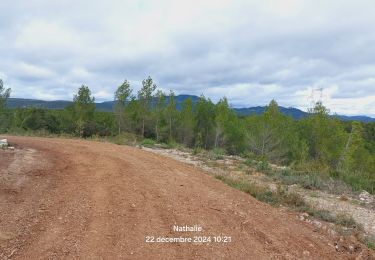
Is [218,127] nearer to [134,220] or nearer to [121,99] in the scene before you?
[121,99]

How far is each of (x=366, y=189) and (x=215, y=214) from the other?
28.6 ft

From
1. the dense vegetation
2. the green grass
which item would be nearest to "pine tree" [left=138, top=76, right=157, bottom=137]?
the dense vegetation

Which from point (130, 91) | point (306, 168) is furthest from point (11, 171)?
point (130, 91)

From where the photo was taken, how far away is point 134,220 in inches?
227

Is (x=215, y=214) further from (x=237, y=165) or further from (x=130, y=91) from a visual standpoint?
(x=130, y=91)

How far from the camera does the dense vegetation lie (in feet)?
97.9

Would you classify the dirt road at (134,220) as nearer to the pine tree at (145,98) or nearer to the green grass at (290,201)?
the green grass at (290,201)

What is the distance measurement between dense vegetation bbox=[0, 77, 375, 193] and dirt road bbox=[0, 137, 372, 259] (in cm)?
2068

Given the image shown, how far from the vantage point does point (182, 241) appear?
508cm

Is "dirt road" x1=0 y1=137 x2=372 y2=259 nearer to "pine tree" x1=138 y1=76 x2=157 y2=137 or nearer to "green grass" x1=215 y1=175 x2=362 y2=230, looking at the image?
"green grass" x1=215 y1=175 x2=362 y2=230

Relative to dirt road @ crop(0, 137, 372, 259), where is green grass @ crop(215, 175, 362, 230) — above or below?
below

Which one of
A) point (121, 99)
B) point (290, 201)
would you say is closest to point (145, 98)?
point (121, 99)

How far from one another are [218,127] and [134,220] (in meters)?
30.8

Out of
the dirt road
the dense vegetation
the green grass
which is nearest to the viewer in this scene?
the dirt road
